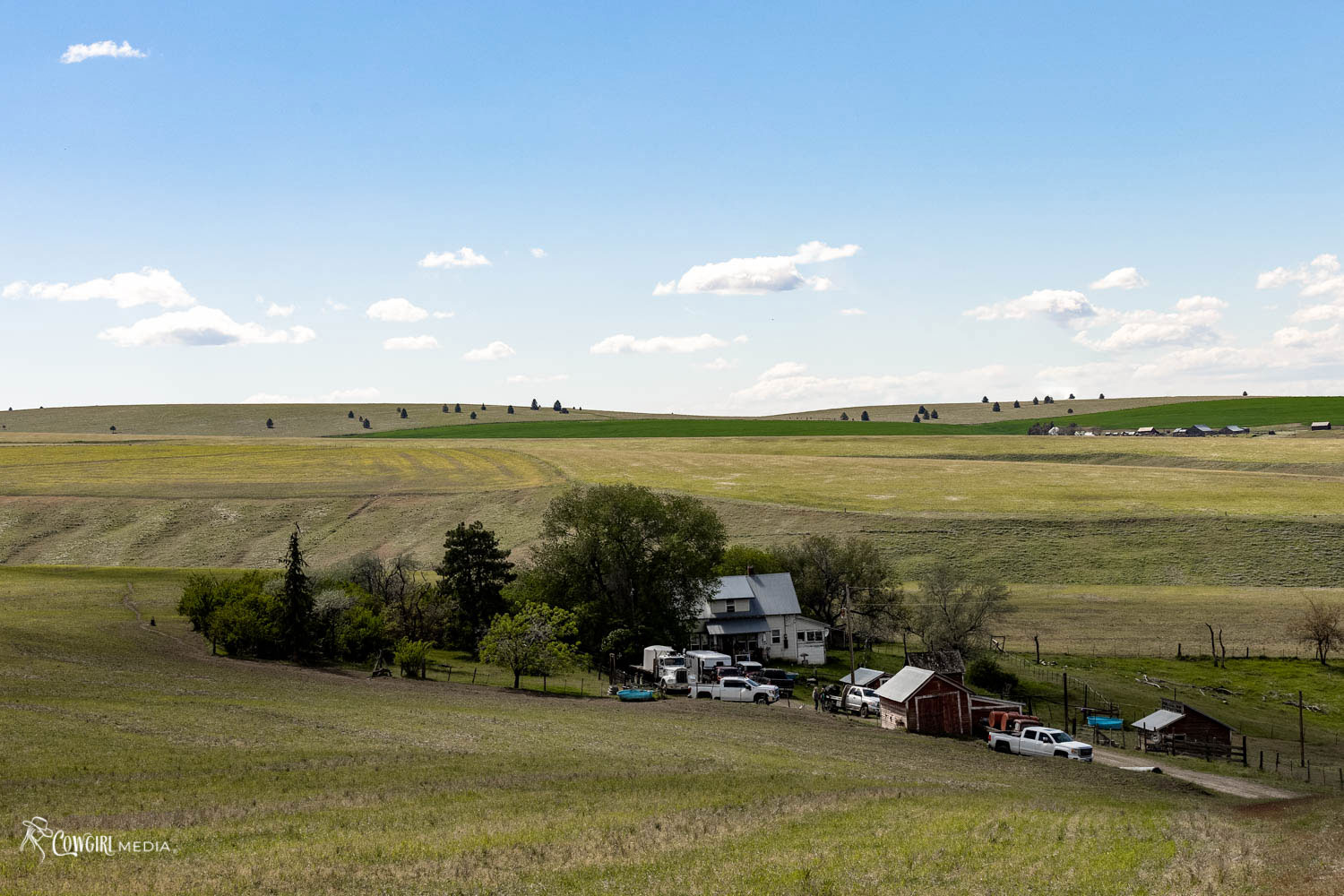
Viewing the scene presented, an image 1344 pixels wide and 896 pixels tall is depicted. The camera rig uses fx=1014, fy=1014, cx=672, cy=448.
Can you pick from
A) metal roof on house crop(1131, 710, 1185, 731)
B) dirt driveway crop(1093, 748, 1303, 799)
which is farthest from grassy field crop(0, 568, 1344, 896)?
metal roof on house crop(1131, 710, 1185, 731)

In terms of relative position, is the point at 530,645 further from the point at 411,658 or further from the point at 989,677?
the point at 989,677

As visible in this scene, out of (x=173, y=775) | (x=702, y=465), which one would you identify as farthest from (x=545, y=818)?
(x=702, y=465)

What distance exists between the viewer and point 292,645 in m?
61.9

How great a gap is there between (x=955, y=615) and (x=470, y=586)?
34784 mm

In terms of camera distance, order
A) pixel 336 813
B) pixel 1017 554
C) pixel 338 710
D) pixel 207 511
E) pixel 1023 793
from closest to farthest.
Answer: pixel 336 813 → pixel 1023 793 → pixel 338 710 → pixel 1017 554 → pixel 207 511

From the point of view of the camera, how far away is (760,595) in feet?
254

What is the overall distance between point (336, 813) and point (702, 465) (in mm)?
123740

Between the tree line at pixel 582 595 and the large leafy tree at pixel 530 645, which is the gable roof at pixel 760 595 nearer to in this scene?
the tree line at pixel 582 595

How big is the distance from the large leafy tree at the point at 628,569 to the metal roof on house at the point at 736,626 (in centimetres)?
167

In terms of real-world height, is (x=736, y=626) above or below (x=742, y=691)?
above

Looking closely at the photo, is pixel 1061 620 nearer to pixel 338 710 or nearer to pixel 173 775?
pixel 338 710

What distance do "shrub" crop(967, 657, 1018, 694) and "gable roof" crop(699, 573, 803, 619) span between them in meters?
15.4

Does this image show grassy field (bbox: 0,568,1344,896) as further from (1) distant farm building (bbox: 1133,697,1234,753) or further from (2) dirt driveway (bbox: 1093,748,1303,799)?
(1) distant farm building (bbox: 1133,697,1234,753)

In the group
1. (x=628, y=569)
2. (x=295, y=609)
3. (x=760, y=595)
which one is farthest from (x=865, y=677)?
(x=295, y=609)
